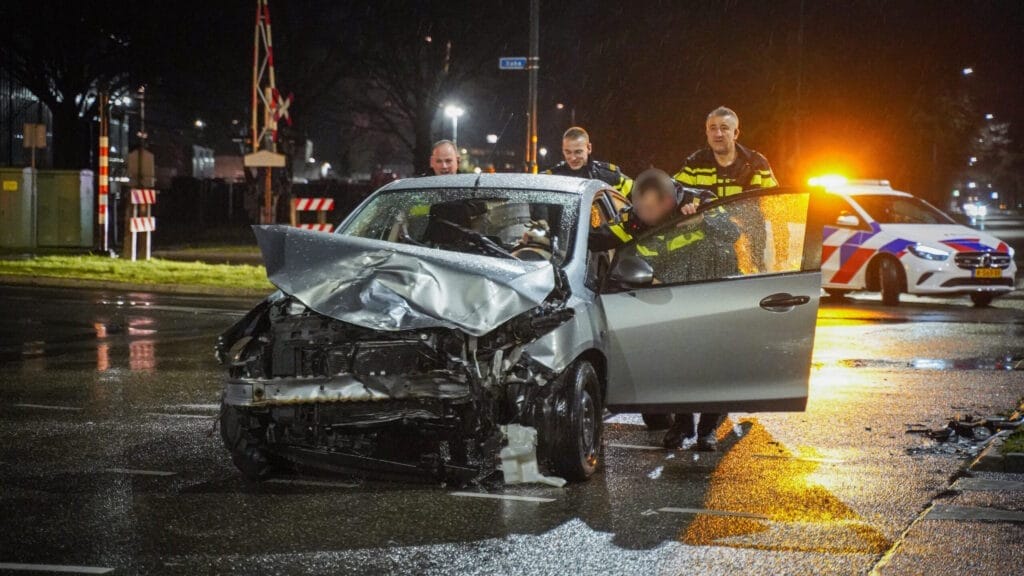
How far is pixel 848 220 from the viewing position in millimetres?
18734

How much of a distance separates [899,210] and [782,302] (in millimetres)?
12337

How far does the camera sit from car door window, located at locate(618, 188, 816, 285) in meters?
7.72

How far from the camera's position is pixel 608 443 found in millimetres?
8477

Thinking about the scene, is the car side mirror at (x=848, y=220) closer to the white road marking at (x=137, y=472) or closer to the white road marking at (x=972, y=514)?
the white road marking at (x=972, y=514)

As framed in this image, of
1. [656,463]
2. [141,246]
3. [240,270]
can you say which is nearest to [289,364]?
[656,463]

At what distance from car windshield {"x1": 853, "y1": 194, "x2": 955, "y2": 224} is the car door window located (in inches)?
462

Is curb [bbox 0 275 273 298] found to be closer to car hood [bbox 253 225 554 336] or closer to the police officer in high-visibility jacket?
the police officer in high-visibility jacket

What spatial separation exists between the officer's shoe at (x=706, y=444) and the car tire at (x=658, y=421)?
2.01 feet

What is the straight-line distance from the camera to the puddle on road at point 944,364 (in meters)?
12.1

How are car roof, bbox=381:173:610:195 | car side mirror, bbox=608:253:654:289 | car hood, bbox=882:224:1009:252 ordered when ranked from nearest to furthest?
car side mirror, bbox=608:253:654:289
car roof, bbox=381:173:610:195
car hood, bbox=882:224:1009:252

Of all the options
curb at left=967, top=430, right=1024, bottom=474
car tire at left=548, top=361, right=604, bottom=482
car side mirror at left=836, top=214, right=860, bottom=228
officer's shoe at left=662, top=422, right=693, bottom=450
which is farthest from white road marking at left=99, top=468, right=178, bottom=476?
car side mirror at left=836, top=214, right=860, bottom=228

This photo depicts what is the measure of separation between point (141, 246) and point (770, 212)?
20.1m

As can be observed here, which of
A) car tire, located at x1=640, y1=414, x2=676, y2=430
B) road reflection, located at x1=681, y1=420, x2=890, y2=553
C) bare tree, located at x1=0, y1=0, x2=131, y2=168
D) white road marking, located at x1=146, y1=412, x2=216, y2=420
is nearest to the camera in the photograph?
road reflection, located at x1=681, y1=420, x2=890, y2=553

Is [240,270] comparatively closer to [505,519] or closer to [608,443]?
[608,443]
